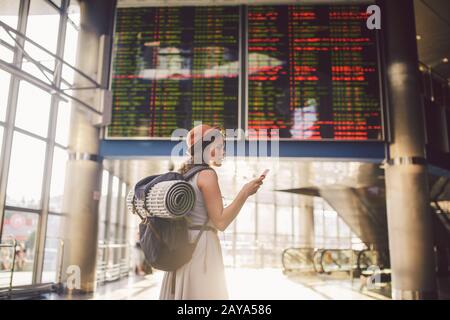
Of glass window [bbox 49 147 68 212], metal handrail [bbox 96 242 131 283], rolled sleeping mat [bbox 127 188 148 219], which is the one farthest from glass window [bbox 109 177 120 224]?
rolled sleeping mat [bbox 127 188 148 219]

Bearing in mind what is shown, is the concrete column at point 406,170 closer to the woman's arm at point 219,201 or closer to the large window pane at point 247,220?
the woman's arm at point 219,201

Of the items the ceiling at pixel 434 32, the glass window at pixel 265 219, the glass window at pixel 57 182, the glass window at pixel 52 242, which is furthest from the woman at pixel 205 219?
the glass window at pixel 265 219

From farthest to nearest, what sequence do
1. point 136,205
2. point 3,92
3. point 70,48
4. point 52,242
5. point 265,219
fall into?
point 265,219 → point 70,48 → point 52,242 → point 3,92 → point 136,205

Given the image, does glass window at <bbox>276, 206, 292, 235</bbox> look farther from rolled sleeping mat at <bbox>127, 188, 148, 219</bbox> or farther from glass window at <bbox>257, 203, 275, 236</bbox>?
rolled sleeping mat at <bbox>127, 188, 148, 219</bbox>

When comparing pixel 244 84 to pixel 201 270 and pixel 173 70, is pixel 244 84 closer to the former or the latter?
pixel 173 70

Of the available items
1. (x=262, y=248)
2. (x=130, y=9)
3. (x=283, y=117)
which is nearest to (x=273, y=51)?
(x=283, y=117)

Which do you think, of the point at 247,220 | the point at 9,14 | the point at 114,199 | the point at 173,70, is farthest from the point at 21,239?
the point at 247,220

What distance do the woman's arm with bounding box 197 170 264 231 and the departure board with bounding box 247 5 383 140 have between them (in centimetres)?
448

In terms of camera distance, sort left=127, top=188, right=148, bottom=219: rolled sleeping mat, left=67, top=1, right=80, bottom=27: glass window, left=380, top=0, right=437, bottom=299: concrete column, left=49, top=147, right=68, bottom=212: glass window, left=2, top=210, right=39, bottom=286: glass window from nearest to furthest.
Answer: left=127, top=188, right=148, bottom=219: rolled sleeping mat
left=380, top=0, right=437, bottom=299: concrete column
left=2, top=210, right=39, bottom=286: glass window
left=49, top=147, right=68, bottom=212: glass window
left=67, top=1, right=80, bottom=27: glass window

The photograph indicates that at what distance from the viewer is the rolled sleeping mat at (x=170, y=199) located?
1366 mm

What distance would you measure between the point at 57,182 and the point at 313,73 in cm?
456

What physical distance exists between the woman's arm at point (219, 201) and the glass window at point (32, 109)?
525cm

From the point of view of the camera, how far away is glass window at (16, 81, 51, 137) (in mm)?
5988

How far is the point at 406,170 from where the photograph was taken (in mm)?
5891
